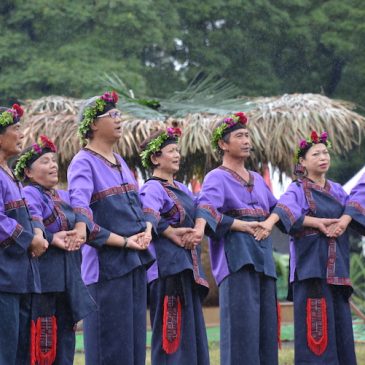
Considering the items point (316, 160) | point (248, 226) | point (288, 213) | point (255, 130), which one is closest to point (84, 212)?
point (248, 226)

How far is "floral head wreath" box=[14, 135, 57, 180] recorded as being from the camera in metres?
6.77

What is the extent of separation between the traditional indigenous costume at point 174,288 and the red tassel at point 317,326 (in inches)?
29.8

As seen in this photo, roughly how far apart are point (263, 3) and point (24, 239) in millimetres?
14236

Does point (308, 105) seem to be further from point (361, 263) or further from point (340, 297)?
point (340, 297)

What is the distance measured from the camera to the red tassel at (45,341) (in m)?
6.41

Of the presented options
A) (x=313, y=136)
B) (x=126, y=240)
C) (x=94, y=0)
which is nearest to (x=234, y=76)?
(x=94, y=0)

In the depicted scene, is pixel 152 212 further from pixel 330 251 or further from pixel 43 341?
pixel 330 251

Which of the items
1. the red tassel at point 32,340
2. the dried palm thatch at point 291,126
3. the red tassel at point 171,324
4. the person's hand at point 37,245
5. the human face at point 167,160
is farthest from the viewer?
the dried palm thatch at point 291,126

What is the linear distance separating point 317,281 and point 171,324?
3.59 ft

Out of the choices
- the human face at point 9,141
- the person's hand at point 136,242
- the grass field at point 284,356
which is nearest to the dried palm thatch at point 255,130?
the grass field at point 284,356

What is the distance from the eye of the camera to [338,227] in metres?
7.52

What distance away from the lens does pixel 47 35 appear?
61.6 feet

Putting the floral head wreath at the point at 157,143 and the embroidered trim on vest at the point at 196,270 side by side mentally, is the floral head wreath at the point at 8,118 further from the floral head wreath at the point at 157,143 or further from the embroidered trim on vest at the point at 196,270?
the embroidered trim on vest at the point at 196,270

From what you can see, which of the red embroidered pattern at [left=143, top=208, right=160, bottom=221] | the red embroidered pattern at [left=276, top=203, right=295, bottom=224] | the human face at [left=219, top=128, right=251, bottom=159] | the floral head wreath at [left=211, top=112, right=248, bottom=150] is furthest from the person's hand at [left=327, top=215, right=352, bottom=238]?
the red embroidered pattern at [left=143, top=208, right=160, bottom=221]
